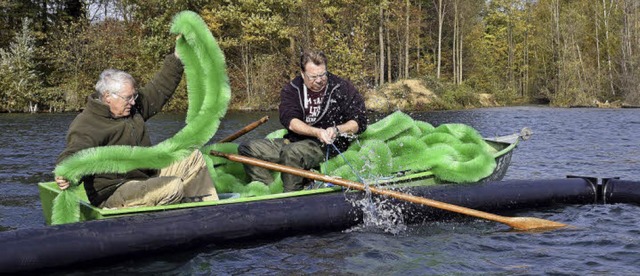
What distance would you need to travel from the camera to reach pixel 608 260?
5.80 m

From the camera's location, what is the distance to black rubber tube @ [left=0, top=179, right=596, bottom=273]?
16.3ft

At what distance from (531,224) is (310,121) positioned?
8.20 feet

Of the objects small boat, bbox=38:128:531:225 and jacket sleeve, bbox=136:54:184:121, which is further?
jacket sleeve, bbox=136:54:184:121

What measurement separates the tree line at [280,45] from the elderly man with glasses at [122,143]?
29.8 meters

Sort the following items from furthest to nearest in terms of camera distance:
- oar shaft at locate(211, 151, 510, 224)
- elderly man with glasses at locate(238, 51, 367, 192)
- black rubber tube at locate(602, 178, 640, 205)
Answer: black rubber tube at locate(602, 178, 640, 205)
elderly man with glasses at locate(238, 51, 367, 192)
oar shaft at locate(211, 151, 510, 224)

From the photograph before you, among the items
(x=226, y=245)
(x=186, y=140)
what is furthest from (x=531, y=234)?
(x=186, y=140)

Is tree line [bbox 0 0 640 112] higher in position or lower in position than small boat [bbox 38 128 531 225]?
higher

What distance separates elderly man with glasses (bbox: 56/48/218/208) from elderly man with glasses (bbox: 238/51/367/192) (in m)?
1.14

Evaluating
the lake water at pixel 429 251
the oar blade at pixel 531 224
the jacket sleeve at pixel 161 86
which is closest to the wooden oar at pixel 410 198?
the oar blade at pixel 531 224

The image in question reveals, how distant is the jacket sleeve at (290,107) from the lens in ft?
23.9

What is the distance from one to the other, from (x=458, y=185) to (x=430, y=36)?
38.6 m

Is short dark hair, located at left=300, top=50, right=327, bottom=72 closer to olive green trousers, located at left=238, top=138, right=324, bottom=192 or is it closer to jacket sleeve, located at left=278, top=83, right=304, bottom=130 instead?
jacket sleeve, located at left=278, top=83, right=304, bottom=130

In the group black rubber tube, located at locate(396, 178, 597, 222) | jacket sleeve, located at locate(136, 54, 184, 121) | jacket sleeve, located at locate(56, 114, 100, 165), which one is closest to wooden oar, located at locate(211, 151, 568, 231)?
black rubber tube, located at locate(396, 178, 597, 222)

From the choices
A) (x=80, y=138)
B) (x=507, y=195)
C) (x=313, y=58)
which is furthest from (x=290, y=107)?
(x=507, y=195)
